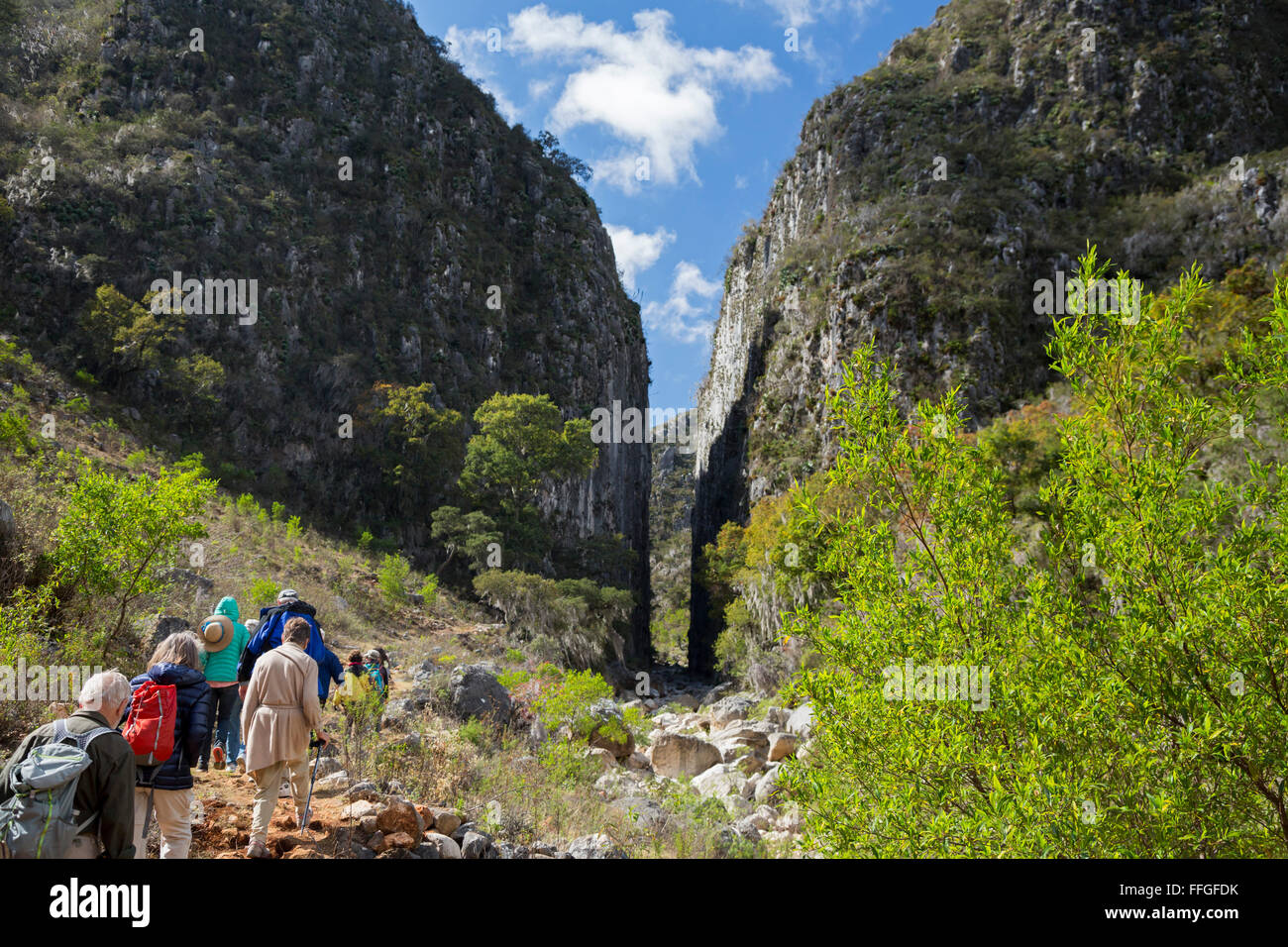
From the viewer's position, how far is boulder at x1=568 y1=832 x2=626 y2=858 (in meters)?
5.35

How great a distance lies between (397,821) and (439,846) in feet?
1.11

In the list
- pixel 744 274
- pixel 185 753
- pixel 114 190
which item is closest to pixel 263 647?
pixel 185 753

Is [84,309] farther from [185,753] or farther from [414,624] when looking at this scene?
[185,753]

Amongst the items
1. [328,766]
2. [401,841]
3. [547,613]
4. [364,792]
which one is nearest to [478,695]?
[328,766]

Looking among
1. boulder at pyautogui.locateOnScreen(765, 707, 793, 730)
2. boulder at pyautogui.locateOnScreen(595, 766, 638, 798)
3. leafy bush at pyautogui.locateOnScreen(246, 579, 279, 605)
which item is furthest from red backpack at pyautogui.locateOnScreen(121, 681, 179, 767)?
boulder at pyautogui.locateOnScreen(765, 707, 793, 730)

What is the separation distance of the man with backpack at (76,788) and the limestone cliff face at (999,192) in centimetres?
2920

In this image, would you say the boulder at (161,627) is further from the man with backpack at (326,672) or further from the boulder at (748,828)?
the boulder at (748,828)

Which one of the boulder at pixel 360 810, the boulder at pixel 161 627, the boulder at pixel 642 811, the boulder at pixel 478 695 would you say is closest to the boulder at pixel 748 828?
the boulder at pixel 642 811

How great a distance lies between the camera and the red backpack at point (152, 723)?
3484mm

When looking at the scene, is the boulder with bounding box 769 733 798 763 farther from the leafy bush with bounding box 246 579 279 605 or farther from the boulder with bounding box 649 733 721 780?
the leafy bush with bounding box 246 579 279 605

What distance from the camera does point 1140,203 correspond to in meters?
30.6

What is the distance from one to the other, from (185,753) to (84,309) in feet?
→ 89.1

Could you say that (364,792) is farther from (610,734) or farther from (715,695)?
(715,695)

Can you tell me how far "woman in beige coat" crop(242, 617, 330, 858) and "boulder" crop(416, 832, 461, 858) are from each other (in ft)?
2.72
